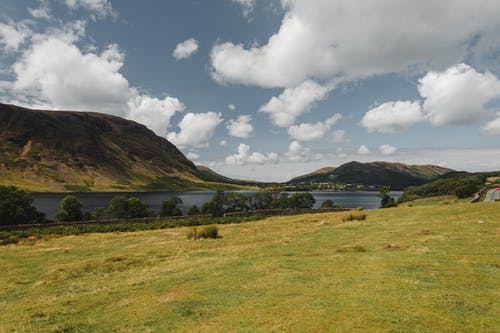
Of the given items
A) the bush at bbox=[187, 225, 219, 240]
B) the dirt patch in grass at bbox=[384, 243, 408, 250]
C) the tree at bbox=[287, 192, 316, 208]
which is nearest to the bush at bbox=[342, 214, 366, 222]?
the bush at bbox=[187, 225, 219, 240]

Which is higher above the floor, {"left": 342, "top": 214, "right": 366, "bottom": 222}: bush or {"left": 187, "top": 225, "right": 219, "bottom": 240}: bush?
{"left": 342, "top": 214, "right": 366, "bottom": 222}: bush

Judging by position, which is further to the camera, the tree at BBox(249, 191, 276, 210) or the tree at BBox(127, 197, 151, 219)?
the tree at BBox(249, 191, 276, 210)

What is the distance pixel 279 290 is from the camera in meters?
12.1

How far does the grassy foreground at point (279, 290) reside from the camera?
9.02m

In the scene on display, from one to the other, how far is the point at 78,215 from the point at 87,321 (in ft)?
296

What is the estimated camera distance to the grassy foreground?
902 cm

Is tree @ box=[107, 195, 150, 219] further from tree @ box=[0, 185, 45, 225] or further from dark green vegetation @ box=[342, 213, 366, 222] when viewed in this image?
dark green vegetation @ box=[342, 213, 366, 222]

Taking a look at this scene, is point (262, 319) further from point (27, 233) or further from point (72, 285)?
point (27, 233)

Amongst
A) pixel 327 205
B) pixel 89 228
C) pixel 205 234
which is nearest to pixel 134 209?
pixel 89 228

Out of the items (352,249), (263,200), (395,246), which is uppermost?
(395,246)

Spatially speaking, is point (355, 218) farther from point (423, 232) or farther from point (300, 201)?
point (300, 201)

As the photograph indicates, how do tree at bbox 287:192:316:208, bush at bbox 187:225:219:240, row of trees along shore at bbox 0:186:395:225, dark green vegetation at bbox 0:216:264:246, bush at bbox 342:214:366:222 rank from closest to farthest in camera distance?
1. bush at bbox 187:225:219:240
2. bush at bbox 342:214:366:222
3. dark green vegetation at bbox 0:216:264:246
4. row of trees along shore at bbox 0:186:395:225
5. tree at bbox 287:192:316:208

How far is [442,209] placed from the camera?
37.6 m

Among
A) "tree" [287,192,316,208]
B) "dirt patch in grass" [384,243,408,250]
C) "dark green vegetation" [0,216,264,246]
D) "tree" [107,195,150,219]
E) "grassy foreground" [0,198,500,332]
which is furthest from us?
"tree" [287,192,316,208]
